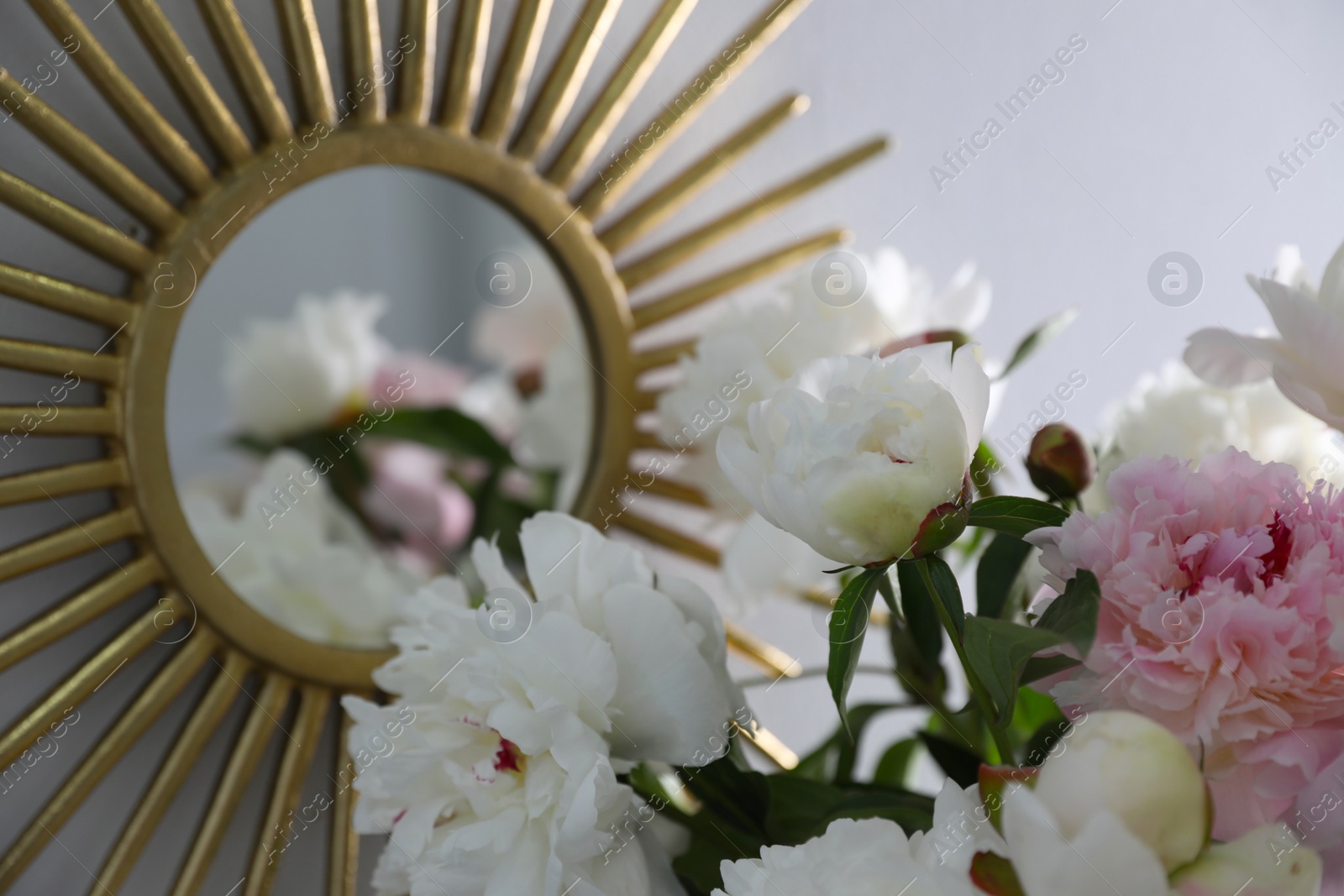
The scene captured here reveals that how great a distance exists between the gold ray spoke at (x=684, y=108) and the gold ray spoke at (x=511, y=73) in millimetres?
61

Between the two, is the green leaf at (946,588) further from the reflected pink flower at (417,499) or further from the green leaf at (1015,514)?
the reflected pink flower at (417,499)

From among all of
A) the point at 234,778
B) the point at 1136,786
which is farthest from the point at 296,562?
the point at 1136,786

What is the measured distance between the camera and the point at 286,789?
1.56ft

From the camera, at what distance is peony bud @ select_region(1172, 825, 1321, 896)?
10.1 inches

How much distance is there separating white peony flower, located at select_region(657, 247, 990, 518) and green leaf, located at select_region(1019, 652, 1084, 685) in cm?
20

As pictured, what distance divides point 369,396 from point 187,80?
258 mm

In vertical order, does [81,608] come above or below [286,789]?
above

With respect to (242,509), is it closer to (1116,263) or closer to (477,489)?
(477,489)

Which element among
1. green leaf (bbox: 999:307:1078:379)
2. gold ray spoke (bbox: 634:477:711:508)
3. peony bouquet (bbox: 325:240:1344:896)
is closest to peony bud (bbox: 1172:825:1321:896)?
peony bouquet (bbox: 325:240:1344:896)

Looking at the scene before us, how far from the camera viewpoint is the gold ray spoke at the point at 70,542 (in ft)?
1.36

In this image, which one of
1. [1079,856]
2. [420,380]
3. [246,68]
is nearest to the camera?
[1079,856]

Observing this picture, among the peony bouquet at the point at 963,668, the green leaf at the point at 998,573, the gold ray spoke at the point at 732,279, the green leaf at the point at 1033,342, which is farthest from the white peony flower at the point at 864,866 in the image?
the gold ray spoke at the point at 732,279

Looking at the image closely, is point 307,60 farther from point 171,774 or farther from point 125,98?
point 171,774

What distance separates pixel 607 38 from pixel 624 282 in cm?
14
